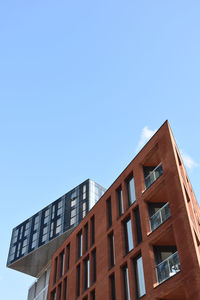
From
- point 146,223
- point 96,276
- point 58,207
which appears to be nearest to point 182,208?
point 146,223

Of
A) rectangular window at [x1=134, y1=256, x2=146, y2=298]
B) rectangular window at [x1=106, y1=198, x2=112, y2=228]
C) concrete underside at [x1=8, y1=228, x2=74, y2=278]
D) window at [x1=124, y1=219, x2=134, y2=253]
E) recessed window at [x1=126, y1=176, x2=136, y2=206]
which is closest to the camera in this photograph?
rectangular window at [x1=134, y1=256, x2=146, y2=298]

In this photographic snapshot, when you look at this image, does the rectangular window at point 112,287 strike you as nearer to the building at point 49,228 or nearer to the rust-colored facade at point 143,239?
the rust-colored facade at point 143,239

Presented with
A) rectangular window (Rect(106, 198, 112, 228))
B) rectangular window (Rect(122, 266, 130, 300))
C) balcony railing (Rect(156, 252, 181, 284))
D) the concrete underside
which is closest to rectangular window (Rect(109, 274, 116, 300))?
rectangular window (Rect(122, 266, 130, 300))

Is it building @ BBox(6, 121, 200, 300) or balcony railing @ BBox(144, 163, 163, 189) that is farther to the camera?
balcony railing @ BBox(144, 163, 163, 189)

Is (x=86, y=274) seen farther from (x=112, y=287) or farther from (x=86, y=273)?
(x=112, y=287)

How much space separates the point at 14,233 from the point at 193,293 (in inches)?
1982

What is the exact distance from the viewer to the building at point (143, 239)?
1623cm

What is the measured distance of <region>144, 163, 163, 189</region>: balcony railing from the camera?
68.6ft

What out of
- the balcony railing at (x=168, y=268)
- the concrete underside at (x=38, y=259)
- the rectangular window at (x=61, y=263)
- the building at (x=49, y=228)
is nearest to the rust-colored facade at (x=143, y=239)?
the balcony railing at (x=168, y=268)

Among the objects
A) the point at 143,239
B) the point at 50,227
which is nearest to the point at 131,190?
the point at 143,239

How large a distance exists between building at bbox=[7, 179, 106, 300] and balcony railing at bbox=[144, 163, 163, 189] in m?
29.2

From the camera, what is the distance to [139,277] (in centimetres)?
1886

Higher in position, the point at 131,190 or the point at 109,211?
the point at 109,211

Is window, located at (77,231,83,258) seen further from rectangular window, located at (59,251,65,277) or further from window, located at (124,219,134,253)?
window, located at (124,219,134,253)
